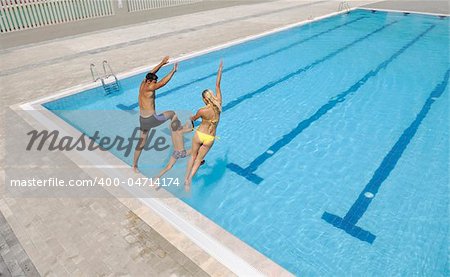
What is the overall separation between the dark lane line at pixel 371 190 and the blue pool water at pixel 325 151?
2 centimetres

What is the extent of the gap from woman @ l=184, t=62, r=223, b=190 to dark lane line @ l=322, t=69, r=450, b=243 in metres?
2.44

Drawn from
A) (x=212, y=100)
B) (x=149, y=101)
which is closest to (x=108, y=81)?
(x=149, y=101)

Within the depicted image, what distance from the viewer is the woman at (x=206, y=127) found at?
17.8 ft

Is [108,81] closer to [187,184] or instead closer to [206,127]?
[187,184]

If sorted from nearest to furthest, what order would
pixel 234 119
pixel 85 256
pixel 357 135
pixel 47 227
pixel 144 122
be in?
pixel 85 256 → pixel 47 227 → pixel 144 122 → pixel 357 135 → pixel 234 119

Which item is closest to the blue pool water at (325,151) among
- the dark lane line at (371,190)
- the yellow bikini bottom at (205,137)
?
the dark lane line at (371,190)

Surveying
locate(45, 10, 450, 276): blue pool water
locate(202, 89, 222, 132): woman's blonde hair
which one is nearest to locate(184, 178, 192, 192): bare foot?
locate(45, 10, 450, 276): blue pool water

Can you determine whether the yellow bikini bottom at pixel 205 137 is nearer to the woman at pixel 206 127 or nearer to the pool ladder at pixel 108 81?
the woman at pixel 206 127

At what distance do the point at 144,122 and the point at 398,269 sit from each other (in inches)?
190

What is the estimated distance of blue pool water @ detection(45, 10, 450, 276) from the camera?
17.1 feet

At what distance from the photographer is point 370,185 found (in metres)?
6.43

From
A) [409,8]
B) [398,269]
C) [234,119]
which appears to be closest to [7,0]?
[234,119]

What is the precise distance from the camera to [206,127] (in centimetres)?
566

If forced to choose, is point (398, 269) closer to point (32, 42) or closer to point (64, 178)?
point (64, 178)
